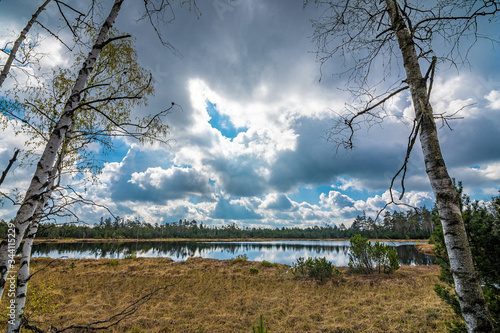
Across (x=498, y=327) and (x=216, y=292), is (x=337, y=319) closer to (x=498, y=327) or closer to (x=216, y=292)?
(x=498, y=327)

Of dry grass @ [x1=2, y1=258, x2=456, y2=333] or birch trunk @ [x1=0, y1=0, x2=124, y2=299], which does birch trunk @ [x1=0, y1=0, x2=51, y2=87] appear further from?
dry grass @ [x1=2, y1=258, x2=456, y2=333]

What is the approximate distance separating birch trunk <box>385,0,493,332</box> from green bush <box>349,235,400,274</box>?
541 inches

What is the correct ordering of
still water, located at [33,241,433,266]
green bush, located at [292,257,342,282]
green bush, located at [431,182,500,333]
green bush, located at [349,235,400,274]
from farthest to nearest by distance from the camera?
still water, located at [33,241,433,266]
green bush, located at [349,235,400,274]
green bush, located at [292,257,342,282]
green bush, located at [431,182,500,333]

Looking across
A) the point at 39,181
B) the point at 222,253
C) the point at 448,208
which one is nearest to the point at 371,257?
the point at 448,208

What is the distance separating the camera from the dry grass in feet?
22.7

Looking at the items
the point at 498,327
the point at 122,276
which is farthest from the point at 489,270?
the point at 122,276

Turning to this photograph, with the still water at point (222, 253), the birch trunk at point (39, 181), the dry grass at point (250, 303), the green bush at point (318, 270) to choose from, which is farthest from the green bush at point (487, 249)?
the still water at point (222, 253)

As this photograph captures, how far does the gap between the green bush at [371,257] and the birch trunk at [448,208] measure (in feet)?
45.1

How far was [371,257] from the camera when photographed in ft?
46.7

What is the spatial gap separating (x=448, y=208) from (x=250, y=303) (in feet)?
30.5

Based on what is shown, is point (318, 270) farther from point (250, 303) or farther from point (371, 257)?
point (250, 303)

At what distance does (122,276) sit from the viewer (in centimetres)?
1398

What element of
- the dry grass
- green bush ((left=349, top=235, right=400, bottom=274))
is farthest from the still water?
the dry grass

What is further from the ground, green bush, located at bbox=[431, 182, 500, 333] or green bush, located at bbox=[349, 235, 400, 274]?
green bush, located at bbox=[431, 182, 500, 333]
